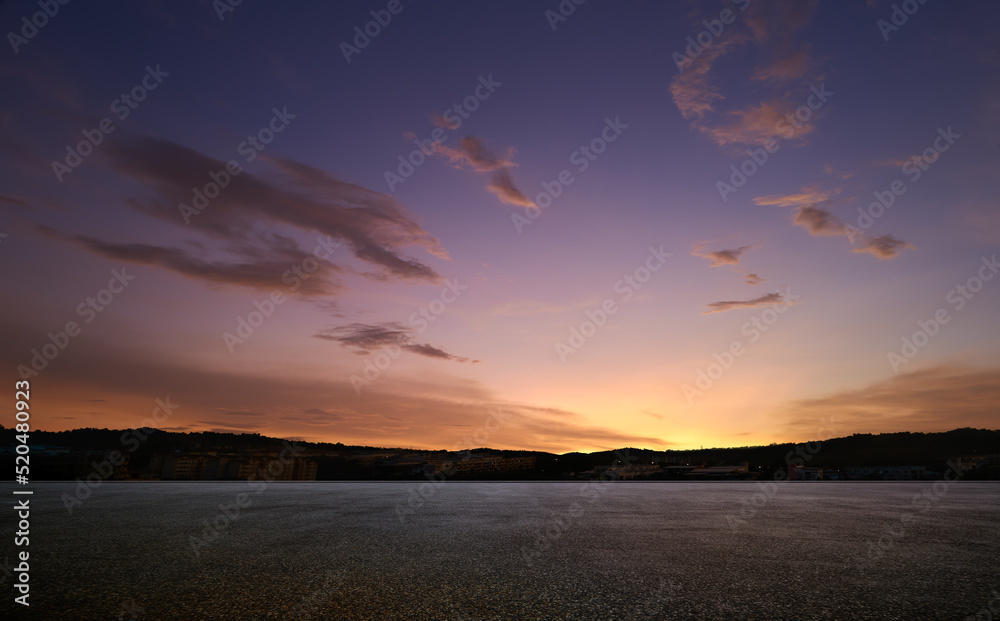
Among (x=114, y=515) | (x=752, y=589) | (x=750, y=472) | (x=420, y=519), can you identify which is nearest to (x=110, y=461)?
(x=114, y=515)

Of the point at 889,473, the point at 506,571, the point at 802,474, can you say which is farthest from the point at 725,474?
the point at 506,571

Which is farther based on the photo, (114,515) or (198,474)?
(198,474)

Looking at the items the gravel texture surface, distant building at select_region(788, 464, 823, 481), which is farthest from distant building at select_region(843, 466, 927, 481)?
the gravel texture surface

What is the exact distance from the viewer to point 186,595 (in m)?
6.46

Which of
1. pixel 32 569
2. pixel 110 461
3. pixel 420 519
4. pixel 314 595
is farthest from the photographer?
pixel 110 461

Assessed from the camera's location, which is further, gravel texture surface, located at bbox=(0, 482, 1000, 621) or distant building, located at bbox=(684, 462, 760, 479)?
distant building, located at bbox=(684, 462, 760, 479)

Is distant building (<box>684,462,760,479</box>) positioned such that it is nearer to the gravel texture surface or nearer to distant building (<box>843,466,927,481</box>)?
distant building (<box>843,466,927,481</box>)

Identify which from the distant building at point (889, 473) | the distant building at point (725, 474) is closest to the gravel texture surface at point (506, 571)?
the distant building at point (725, 474)

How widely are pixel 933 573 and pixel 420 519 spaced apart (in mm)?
12909

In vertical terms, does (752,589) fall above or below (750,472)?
above

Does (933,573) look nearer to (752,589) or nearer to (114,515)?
(752,589)

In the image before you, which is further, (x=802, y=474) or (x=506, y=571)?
(x=802, y=474)

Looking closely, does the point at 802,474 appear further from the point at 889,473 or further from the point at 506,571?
the point at 506,571

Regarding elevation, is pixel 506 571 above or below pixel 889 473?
above
